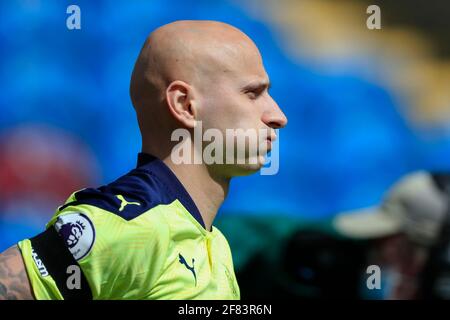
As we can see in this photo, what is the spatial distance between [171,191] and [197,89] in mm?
244

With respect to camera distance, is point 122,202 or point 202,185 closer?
point 122,202

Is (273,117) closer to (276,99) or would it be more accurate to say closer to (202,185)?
(202,185)

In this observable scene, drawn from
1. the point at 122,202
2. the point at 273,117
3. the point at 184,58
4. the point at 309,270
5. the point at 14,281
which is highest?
the point at 184,58

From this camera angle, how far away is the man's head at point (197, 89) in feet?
6.91

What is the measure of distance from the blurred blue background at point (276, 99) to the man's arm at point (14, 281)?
5.44ft

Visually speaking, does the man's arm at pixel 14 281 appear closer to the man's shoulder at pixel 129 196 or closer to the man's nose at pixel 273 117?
the man's shoulder at pixel 129 196

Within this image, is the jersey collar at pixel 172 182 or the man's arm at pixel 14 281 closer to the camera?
the man's arm at pixel 14 281

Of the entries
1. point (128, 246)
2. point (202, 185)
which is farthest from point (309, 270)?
point (128, 246)

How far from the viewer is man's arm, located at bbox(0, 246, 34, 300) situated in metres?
1.82

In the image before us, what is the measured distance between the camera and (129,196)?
1.98 m

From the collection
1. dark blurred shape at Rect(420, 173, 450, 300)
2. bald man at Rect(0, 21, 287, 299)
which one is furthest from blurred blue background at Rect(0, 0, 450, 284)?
bald man at Rect(0, 21, 287, 299)

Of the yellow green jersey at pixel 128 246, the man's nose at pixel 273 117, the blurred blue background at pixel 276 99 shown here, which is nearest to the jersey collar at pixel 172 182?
the yellow green jersey at pixel 128 246

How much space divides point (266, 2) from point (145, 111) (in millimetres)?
1562
